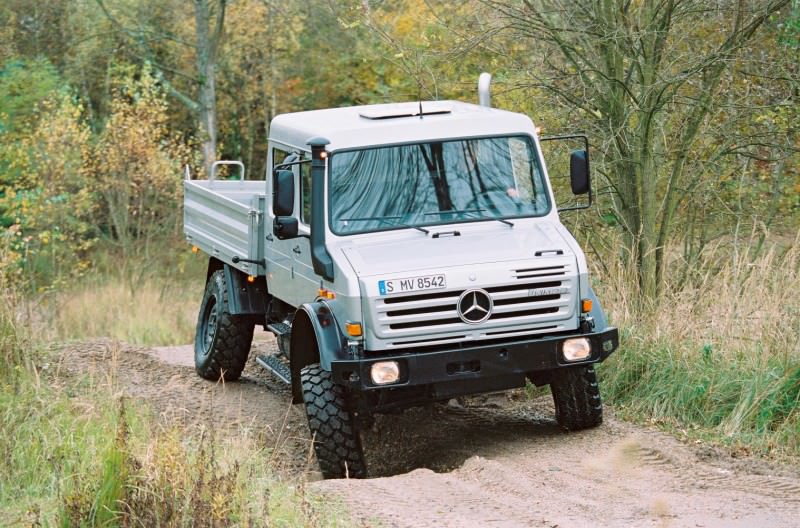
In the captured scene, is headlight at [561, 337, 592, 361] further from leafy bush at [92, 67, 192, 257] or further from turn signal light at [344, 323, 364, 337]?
leafy bush at [92, 67, 192, 257]

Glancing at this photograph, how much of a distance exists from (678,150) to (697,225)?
0.97 meters

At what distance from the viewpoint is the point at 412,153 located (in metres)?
7.79

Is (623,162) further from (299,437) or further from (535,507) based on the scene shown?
(535,507)

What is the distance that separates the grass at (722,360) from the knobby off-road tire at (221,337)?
307 centimetres

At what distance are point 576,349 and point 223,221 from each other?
3.63 meters

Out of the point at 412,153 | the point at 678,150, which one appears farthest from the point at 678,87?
the point at 412,153

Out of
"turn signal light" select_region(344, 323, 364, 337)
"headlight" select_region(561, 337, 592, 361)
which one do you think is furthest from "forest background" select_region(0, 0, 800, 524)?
"turn signal light" select_region(344, 323, 364, 337)

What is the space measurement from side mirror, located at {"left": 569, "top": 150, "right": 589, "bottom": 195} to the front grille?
74cm

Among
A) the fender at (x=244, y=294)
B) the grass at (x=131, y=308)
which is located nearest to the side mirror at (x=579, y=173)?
the fender at (x=244, y=294)

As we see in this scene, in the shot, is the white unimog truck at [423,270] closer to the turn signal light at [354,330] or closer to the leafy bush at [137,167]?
the turn signal light at [354,330]

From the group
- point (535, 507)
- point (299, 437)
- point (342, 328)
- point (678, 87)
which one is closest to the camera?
point (535, 507)

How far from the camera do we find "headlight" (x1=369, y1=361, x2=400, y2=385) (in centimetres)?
697

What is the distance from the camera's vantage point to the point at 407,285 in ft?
23.0

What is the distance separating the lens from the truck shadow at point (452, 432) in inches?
310
